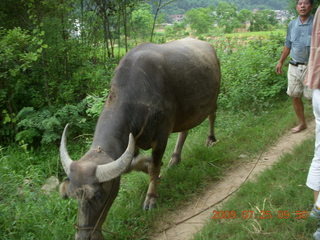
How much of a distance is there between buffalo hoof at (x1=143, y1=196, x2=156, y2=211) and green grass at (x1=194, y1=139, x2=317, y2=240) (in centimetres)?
79

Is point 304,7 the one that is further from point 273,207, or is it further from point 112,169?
point 112,169

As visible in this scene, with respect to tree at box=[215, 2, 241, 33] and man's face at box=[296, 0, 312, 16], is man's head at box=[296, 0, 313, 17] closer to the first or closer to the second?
man's face at box=[296, 0, 312, 16]

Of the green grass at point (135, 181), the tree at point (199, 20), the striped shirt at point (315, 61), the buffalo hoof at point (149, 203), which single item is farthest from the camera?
the tree at point (199, 20)

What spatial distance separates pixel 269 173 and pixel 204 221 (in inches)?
41.0

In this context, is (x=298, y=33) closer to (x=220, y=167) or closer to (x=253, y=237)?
(x=220, y=167)

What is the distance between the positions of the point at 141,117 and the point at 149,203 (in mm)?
1087

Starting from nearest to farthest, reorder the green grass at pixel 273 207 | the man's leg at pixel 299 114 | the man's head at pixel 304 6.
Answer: the green grass at pixel 273 207 < the man's head at pixel 304 6 < the man's leg at pixel 299 114

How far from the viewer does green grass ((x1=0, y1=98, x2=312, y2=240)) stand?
3557 mm

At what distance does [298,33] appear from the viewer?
480 centimetres

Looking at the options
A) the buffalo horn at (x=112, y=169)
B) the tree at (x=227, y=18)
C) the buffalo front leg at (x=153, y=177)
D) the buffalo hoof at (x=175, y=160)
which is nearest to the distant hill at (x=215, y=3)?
the tree at (x=227, y=18)

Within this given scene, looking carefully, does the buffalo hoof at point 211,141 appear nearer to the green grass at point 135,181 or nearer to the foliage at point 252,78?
the green grass at point 135,181

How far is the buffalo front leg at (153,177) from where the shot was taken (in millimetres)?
3959

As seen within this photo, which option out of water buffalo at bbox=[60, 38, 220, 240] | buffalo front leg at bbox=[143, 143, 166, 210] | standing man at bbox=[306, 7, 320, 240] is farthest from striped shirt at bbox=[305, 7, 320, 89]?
buffalo front leg at bbox=[143, 143, 166, 210]

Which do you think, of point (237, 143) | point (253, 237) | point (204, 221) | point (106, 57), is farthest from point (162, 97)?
point (106, 57)
